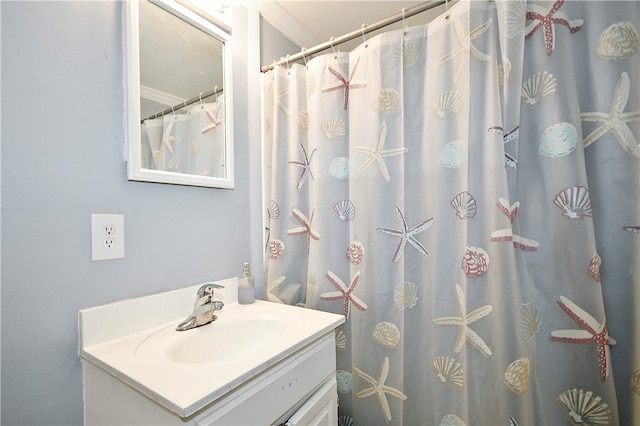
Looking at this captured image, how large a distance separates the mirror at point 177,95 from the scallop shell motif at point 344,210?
468 mm

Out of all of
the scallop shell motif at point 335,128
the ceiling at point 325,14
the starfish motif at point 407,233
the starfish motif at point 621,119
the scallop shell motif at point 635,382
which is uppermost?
the ceiling at point 325,14

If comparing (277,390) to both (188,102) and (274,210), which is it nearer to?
(274,210)

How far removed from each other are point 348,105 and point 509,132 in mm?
604

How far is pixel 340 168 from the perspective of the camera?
1191 millimetres

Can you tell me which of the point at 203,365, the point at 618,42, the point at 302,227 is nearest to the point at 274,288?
the point at 302,227

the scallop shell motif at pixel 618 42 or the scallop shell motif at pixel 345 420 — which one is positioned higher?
the scallop shell motif at pixel 618 42

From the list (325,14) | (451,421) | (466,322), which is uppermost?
(325,14)

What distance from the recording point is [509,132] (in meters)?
0.88

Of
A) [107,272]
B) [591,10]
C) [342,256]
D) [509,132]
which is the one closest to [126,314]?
[107,272]

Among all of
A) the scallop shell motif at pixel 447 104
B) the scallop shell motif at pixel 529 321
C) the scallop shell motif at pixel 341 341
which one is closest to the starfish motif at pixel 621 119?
the scallop shell motif at pixel 447 104

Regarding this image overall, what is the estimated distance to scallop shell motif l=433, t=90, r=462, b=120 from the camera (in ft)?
3.12

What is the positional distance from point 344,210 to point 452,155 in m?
0.46

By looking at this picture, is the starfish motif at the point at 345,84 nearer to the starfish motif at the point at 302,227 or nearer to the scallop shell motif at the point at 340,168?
the scallop shell motif at the point at 340,168

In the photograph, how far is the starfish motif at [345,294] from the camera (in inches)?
44.7
